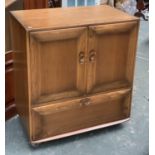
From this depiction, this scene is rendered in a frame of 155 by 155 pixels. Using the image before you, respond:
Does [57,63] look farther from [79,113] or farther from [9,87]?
[9,87]

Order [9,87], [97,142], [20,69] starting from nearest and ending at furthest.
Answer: [20,69] < [97,142] < [9,87]

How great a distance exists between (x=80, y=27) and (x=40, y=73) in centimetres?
32

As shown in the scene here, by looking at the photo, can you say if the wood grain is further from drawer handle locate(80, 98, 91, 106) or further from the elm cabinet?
drawer handle locate(80, 98, 91, 106)

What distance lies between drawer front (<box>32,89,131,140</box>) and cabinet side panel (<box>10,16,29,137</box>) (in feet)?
0.30

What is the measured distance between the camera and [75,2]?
2.97m

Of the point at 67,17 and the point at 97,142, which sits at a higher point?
the point at 67,17

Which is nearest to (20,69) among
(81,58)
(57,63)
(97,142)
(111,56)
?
(57,63)

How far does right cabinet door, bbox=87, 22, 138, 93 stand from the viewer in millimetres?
1674

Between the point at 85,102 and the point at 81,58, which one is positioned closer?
the point at 81,58

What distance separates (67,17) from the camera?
67.7 inches

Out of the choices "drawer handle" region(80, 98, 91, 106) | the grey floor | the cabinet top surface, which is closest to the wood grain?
the grey floor

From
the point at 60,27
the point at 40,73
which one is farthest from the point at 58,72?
the point at 60,27

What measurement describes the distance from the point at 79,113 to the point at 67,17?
57 cm

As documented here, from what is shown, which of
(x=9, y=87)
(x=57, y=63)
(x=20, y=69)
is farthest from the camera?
(x=9, y=87)
